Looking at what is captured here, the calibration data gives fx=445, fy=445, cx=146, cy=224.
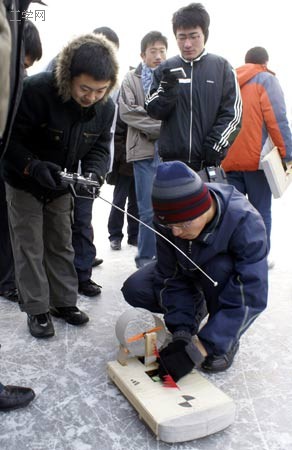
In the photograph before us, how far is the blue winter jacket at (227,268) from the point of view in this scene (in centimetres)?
150

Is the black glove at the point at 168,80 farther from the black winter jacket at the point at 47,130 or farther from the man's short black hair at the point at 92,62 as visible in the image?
the man's short black hair at the point at 92,62

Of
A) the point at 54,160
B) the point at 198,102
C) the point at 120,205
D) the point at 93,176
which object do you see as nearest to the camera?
the point at 54,160

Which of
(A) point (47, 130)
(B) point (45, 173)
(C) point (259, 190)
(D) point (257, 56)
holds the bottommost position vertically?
(C) point (259, 190)

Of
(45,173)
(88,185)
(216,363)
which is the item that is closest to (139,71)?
(88,185)

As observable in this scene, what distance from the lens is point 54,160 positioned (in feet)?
6.02

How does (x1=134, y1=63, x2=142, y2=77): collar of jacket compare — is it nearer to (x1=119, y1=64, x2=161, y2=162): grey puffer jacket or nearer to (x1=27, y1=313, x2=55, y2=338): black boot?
(x1=119, y1=64, x2=161, y2=162): grey puffer jacket

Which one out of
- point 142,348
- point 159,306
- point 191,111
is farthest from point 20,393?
point 191,111

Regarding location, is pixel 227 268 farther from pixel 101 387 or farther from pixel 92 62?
pixel 92 62

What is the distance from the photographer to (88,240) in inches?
95.3

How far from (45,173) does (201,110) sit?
973mm

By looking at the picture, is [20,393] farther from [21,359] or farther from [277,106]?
[277,106]

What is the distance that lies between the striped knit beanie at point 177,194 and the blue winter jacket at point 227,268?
0.14 metres

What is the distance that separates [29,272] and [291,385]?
3.70ft

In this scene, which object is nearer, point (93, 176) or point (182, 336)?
point (182, 336)
